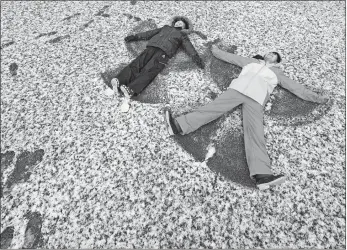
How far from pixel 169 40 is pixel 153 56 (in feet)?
1.50

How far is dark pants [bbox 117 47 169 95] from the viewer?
164 inches

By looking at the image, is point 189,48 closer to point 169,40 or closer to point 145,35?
point 169,40

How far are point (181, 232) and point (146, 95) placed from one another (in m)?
2.29

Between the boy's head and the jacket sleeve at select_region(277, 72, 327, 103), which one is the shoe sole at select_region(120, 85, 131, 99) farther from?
the jacket sleeve at select_region(277, 72, 327, 103)

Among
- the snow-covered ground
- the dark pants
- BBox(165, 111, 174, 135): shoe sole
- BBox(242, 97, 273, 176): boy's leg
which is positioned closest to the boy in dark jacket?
the dark pants

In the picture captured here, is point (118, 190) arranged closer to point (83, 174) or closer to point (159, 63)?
point (83, 174)

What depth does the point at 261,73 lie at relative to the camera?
12.9 feet

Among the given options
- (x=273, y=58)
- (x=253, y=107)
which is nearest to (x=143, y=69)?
(x=253, y=107)

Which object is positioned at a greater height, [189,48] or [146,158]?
[189,48]

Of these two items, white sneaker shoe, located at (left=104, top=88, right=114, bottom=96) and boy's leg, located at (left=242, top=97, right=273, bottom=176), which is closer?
boy's leg, located at (left=242, top=97, right=273, bottom=176)

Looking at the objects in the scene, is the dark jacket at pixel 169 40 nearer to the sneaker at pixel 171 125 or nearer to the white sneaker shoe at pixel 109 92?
the white sneaker shoe at pixel 109 92

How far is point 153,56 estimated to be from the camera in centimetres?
461

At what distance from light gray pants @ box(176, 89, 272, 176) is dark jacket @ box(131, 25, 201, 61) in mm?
1212

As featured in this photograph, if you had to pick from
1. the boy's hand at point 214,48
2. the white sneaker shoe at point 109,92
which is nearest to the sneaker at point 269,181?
the boy's hand at point 214,48
